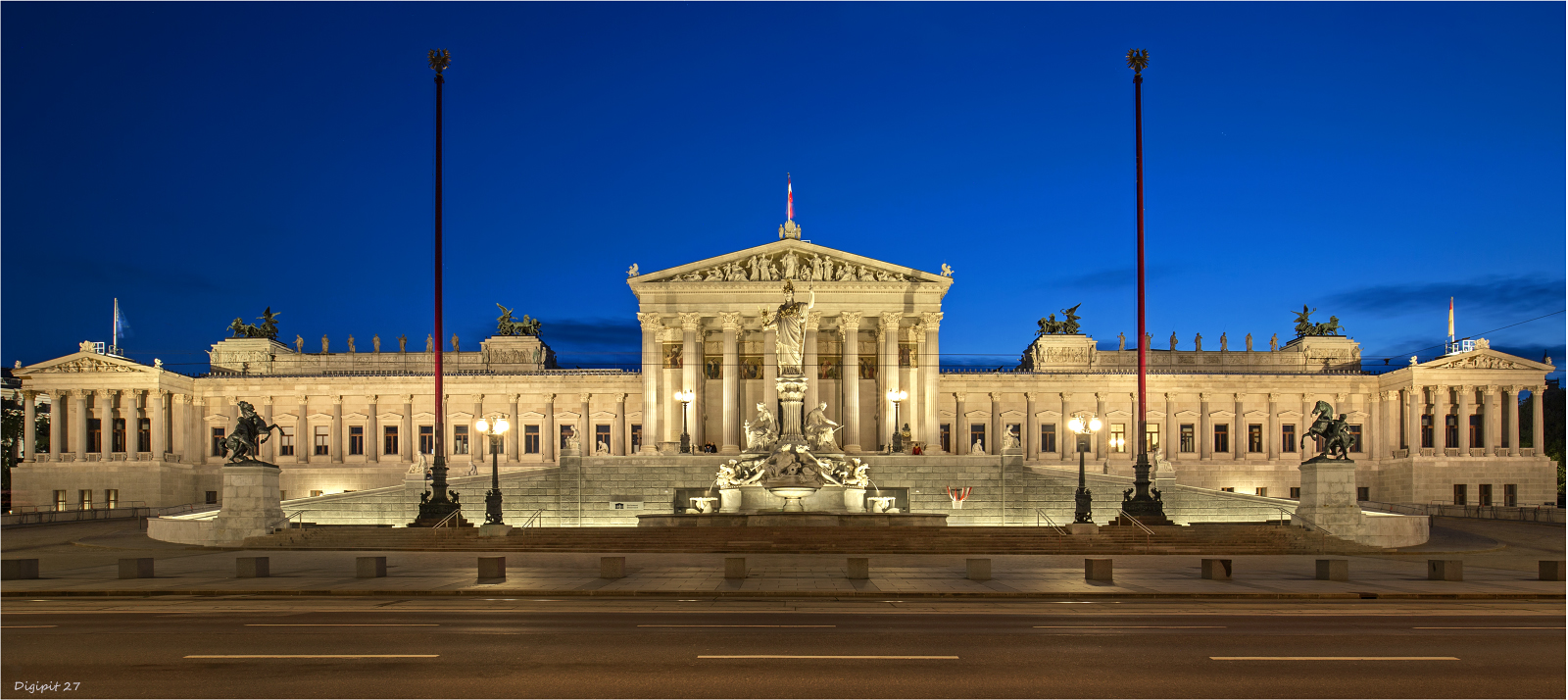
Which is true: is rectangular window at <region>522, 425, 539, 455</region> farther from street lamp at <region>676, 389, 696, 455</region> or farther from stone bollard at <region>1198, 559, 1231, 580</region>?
stone bollard at <region>1198, 559, 1231, 580</region>

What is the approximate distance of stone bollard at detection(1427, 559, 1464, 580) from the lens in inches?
1044

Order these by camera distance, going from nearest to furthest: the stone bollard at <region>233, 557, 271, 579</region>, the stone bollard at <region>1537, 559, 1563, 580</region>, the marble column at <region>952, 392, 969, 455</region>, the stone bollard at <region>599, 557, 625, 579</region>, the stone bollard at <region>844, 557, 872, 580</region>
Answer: the stone bollard at <region>1537, 559, 1563, 580</region>
the stone bollard at <region>844, 557, 872, 580</region>
the stone bollard at <region>599, 557, 625, 579</region>
the stone bollard at <region>233, 557, 271, 579</region>
the marble column at <region>952, 392, 969, 455</region>

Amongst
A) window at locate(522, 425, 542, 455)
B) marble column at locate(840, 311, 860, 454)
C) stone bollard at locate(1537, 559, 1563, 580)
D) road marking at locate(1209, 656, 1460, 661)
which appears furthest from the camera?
window at locate(522, 425, 542, 455)

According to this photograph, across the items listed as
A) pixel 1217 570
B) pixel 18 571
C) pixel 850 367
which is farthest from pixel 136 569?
pixel 850 367

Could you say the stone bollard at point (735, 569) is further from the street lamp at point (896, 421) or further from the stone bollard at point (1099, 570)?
the street lamp at point (896, 421)

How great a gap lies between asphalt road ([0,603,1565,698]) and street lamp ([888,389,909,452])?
140 feet

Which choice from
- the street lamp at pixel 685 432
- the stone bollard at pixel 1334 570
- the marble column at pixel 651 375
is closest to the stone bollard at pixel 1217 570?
the stone bollard at pixel 1334 570

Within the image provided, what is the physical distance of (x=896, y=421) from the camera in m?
68.2

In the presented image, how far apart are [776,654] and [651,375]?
56137 mm

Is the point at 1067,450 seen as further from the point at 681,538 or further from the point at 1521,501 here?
the point at 681,538

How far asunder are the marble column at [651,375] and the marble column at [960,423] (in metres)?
21.3

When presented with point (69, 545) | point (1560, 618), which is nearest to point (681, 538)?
point (69, 545)

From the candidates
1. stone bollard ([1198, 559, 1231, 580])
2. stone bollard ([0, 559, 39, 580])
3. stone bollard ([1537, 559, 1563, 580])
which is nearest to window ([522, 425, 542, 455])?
stone bollard ([0, 559, 39, 580])

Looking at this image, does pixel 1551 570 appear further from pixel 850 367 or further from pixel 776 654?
pixel 850 367
